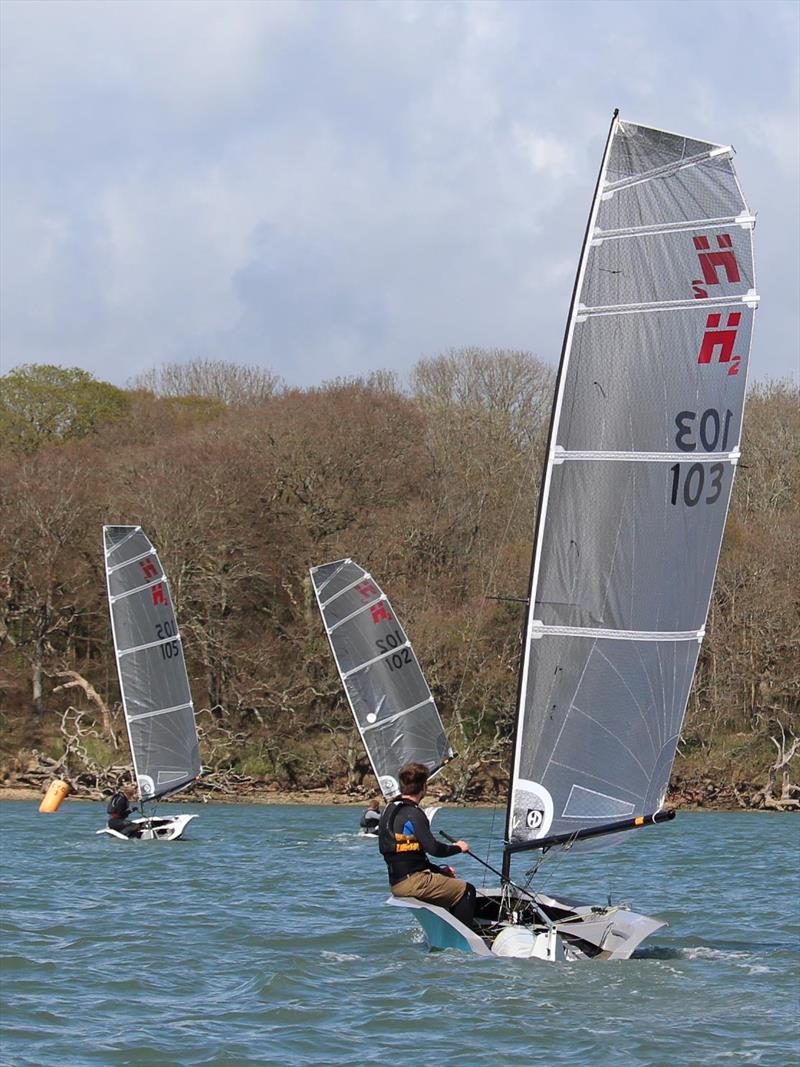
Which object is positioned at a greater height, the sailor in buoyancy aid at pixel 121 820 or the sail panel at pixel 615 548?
the sail panel at pixel 615 548

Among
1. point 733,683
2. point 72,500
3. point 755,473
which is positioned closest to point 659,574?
point 733,683

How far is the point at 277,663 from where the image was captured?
4256cm

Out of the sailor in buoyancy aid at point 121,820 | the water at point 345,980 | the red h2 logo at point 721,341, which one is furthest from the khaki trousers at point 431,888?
the sailor in buoyancy aid at point 121,820

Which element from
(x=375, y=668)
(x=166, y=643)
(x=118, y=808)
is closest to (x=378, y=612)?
(x=375, y=668)

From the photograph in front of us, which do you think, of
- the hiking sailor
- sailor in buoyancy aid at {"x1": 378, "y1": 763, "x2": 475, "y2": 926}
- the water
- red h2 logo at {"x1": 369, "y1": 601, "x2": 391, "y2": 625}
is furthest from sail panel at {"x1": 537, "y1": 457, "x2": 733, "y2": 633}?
red h2 logo at {"x1": 369, "y1": 601, "x2": 391, "y2": 625}

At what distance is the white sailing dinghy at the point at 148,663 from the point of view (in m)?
26.9

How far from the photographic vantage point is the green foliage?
50.4 m

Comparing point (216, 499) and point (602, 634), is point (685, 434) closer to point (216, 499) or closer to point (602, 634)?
point (602, 634)

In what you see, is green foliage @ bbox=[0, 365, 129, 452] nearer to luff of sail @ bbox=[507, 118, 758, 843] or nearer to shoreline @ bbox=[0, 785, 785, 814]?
shoreline @ bbox=[0, 785, 785, 814]

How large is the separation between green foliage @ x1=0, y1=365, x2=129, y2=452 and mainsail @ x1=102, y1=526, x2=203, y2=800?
77.8 feet

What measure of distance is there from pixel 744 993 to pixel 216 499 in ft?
104

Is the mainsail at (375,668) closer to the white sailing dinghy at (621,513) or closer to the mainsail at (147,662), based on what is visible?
→ the mainsail at (147,662)

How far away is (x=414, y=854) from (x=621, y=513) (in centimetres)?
287

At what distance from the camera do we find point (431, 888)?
1183cm
